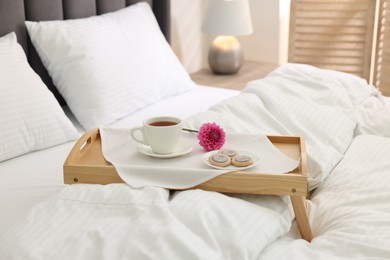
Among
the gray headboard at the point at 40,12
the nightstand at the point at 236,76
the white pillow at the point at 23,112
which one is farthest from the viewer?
the nightstand at the point at 236,76

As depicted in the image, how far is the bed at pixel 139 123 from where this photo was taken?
118 centimetres

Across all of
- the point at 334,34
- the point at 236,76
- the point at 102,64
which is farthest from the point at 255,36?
the point at 102,64

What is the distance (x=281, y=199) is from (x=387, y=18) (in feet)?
7.44

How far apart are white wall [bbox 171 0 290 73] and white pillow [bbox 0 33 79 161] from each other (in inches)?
59.3

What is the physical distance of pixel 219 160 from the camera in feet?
4.57

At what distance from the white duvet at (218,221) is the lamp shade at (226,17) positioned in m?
1.44

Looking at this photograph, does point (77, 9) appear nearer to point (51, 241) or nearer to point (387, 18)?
point (51, 241)

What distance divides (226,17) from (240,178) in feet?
6.17

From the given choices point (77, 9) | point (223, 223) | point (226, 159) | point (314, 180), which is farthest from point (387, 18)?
point (223, 223)

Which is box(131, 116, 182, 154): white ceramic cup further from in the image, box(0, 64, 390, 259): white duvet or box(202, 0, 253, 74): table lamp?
box(202, 0, 253, 74): table lamp

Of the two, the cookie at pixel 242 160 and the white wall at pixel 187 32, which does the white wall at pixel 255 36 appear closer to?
the white wall at pixel 187 32

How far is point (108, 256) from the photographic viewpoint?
1.10m

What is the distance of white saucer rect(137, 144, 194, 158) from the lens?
4.77 ft

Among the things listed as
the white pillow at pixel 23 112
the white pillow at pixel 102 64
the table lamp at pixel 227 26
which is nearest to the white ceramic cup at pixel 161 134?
the white pillow at pixel 23 112
